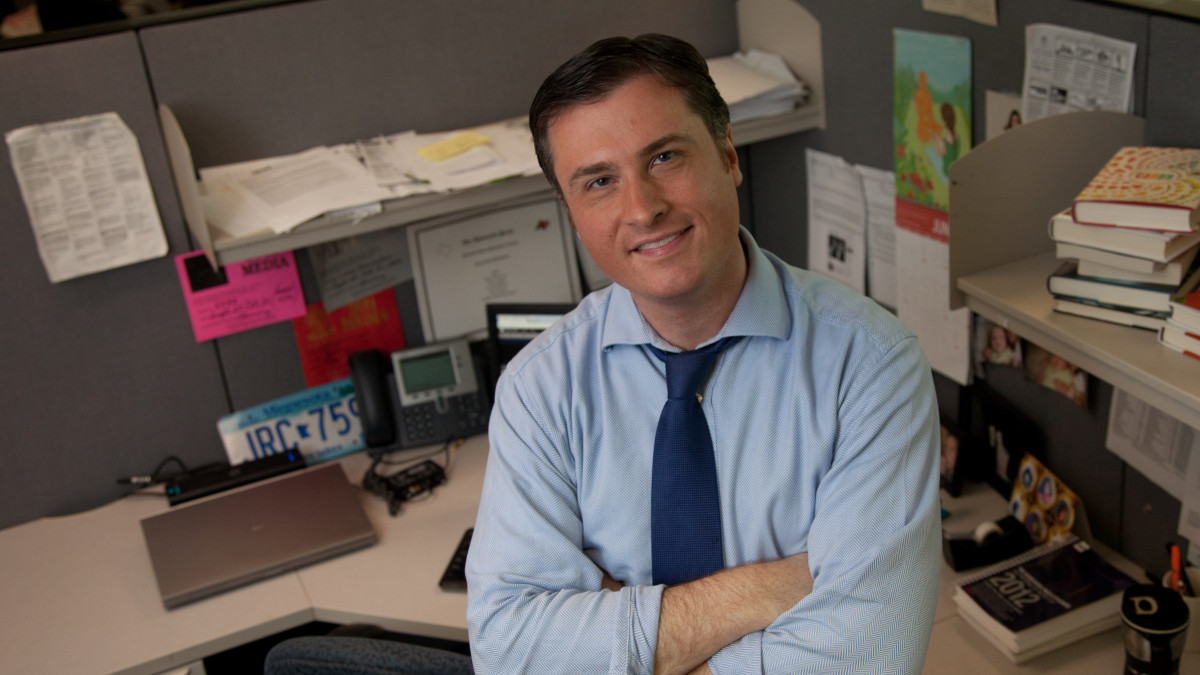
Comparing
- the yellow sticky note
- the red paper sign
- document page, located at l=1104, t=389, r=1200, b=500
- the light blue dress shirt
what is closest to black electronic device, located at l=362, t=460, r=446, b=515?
the red paper sign

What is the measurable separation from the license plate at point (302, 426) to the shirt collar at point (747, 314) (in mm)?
1051

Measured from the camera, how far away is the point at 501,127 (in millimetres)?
2006

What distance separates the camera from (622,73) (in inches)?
43.1

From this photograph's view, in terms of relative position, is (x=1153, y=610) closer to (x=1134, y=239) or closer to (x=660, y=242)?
(x=1134, y=239)

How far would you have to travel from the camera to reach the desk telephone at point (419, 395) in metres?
2.10

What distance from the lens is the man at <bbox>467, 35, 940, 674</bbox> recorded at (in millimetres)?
1083

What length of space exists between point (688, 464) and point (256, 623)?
2.93 feet

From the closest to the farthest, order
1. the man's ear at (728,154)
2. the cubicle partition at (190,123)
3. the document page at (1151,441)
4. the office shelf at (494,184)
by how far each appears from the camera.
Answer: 1. the man's ear at (728,154)
2. the document page at (1151,441)
3. the office shelf at (494,184)
4. the cubicle partition at (190,123)

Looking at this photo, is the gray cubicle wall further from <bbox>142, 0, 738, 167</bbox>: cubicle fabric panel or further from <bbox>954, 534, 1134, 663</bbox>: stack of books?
<bbox>954, 534, 1134, 663</bbox>: stack of books

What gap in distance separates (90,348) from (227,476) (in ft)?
1.19

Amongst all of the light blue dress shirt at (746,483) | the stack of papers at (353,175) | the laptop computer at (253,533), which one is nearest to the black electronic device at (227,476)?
the laptop computer at (253,533)

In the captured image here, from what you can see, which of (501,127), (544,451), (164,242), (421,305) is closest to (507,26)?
(501,127)

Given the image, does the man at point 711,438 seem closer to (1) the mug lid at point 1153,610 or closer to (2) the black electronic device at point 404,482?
(1) the mug lid at point 1153,610

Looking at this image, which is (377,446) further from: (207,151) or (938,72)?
(938,72)
